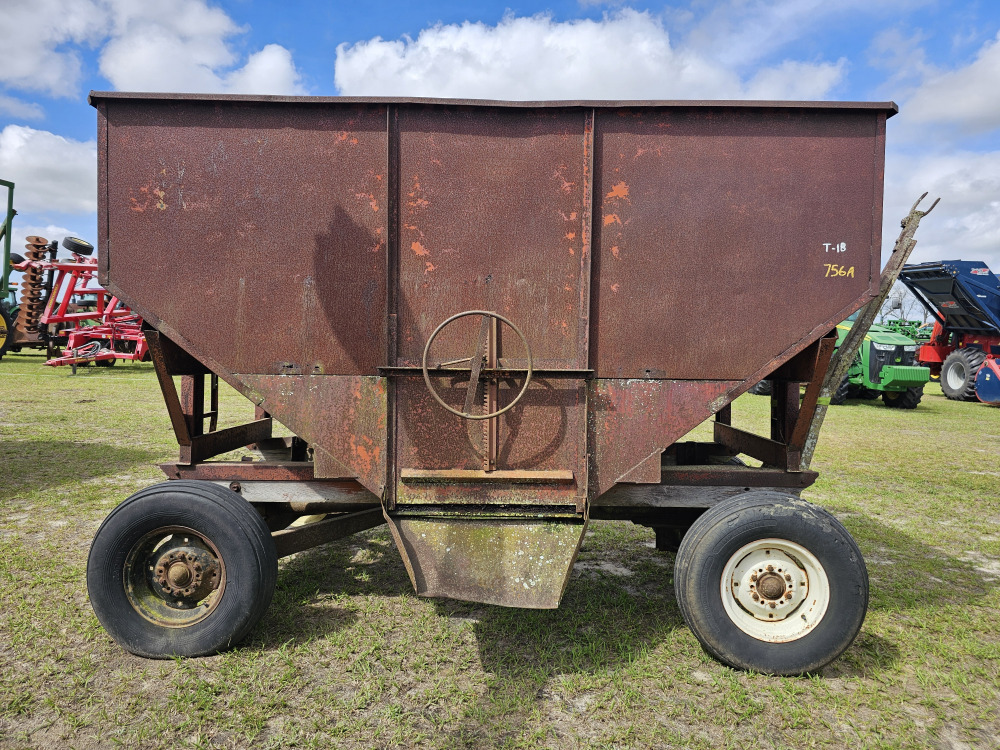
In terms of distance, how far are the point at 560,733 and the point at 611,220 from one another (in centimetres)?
243

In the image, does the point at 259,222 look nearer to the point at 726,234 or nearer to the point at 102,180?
the point at 102,180

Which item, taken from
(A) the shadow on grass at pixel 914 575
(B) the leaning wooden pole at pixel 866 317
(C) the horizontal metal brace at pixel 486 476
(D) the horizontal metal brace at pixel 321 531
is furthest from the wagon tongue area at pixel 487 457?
(A) the shadow on grass at pixel 914 575

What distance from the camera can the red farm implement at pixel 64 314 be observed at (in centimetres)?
1700

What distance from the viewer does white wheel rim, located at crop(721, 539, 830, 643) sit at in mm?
3055

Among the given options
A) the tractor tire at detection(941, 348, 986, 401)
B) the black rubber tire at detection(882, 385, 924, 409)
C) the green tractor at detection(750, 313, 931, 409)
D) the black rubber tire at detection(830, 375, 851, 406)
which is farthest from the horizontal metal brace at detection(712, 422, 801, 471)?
the tractor tire at detection(941, 348, 986, 401)

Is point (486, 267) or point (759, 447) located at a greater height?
point (486, 267)

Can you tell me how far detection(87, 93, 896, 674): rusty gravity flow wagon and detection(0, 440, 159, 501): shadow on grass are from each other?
4.04m

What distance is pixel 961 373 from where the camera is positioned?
17.2m

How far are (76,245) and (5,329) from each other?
9.88 feet

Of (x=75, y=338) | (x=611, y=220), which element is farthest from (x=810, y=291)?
(x=75, y=338)

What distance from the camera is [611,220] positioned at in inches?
128

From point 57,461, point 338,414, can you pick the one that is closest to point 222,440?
point 338,414

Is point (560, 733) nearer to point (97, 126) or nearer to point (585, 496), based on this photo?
point (585, 496)

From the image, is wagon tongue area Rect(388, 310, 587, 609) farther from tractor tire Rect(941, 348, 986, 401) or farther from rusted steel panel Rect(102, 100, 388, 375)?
tractor tire Rect(941, 348, 986, 401)
